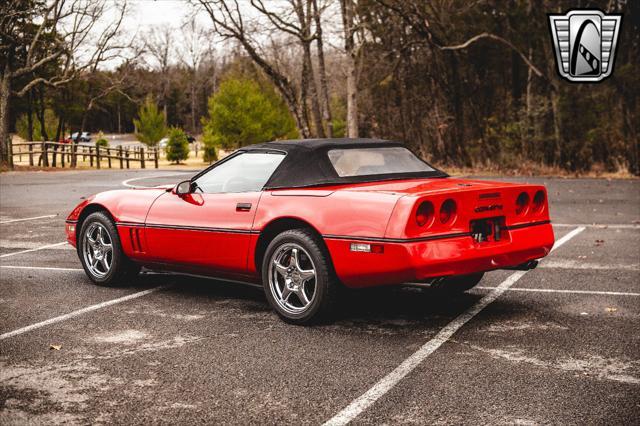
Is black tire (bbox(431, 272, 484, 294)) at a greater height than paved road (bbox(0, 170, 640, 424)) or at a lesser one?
greater

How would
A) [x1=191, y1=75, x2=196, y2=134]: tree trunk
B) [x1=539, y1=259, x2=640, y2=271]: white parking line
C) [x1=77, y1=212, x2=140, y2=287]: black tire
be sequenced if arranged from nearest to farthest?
1. [x1=77, y1=212, x2=140, y2=287]: black tire
2. [x1=539, y1=259, x2=640, y2=271]: white parking line
3. [x1=191, y1=75, x2=196, y2=134]: tree trunk

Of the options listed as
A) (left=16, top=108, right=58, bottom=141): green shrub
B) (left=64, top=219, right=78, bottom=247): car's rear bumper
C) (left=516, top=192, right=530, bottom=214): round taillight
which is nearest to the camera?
(left=516, top=192, right=530, bottom=214): round taillight

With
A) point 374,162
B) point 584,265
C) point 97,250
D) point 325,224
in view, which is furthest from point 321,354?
point 584,265

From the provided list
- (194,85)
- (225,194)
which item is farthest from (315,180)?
(194,85)

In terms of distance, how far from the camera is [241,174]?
6.58m

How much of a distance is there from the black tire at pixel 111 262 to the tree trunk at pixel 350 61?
2397cm

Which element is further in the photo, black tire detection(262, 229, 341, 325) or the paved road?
black tire detection(262, 229, 341, 325)

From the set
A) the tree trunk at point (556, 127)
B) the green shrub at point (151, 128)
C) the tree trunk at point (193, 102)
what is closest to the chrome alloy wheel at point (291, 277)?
the tree trunk at point (556, 127)

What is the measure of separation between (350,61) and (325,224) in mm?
27041

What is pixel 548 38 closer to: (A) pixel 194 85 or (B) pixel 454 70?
(B) pixel 454 70

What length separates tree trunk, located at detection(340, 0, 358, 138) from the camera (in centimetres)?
3139

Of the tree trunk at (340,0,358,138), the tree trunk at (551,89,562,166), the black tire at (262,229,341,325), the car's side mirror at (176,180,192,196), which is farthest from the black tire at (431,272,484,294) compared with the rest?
the tree trunk at (340,0,358,138)

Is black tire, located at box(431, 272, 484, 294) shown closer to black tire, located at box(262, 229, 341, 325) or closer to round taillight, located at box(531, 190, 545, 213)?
round taillight, located at box(531, 190, 545, 213)

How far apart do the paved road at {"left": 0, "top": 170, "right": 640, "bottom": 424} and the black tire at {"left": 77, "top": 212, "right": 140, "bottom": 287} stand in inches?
5.8
